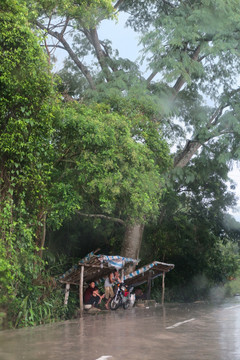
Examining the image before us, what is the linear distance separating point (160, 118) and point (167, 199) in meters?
9.73

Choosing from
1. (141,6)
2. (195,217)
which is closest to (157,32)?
(141,6)

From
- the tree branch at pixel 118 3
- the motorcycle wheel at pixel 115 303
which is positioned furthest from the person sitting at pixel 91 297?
the tree branch at pixel 118 3

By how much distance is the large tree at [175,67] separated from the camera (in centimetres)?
2312

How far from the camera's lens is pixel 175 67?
2341 centimetres

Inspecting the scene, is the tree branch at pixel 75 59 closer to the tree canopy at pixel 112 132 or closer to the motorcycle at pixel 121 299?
the tree canopy at pixel 112 132

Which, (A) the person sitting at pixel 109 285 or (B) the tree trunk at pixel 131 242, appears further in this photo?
(B) the tree trunk at pixel 131 242

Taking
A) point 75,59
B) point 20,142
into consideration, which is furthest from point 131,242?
point 20,142

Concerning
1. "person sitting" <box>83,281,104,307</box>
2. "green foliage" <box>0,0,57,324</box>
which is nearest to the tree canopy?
"green foliage" <box>0,0,57,324</box>

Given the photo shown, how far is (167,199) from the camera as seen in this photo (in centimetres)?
3316

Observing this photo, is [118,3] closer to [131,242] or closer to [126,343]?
[131,242]

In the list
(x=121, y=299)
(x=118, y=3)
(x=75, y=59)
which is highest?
(x=118, y=3)

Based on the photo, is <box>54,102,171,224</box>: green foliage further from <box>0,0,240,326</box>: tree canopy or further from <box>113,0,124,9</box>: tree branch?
<box>113,0,124,9</box>: tree branch

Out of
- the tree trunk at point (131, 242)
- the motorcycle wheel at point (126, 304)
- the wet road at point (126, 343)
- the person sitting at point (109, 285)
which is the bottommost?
the wet road at point (126, 343)

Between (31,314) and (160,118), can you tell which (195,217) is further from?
(31,314)
